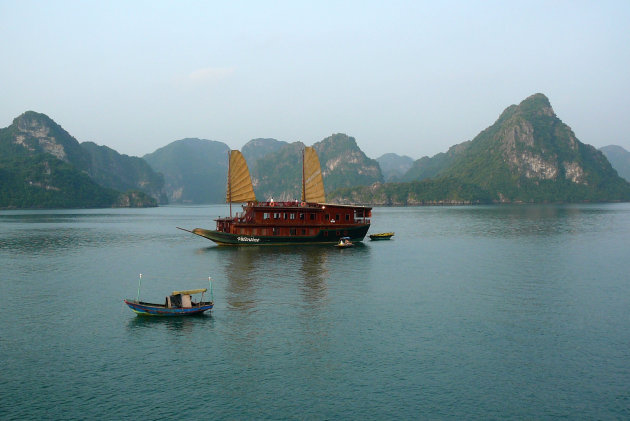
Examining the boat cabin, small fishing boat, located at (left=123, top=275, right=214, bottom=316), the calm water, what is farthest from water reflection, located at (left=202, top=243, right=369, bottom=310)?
the boat cabin

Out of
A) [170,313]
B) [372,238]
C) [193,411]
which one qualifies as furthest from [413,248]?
[193,411]

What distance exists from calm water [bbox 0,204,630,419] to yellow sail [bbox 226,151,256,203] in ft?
75.2

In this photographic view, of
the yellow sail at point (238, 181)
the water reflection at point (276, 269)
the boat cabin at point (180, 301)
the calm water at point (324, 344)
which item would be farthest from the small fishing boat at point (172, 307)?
the yellow sail at point (238, 181)

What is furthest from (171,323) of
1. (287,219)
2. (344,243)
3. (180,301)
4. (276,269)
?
(344,243)

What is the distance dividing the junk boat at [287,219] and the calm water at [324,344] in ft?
59.7

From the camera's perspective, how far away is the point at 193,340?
2912 cm

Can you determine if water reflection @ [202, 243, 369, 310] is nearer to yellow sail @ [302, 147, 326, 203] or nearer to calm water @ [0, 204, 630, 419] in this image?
calm water @ [0, 204, 630, 419]

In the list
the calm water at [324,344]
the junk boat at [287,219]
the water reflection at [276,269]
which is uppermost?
the junk boat at [287,219]

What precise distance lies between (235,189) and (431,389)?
195 ft

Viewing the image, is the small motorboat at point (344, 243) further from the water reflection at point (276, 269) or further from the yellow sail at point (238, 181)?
the yellow sail at point (238, 181)

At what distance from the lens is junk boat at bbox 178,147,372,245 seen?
73938 millimetres

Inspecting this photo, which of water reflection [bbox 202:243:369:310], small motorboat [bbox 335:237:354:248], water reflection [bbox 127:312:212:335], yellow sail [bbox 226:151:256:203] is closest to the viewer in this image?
water reflection [bbox 127:312:212:335]

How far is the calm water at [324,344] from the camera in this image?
69.1 feet

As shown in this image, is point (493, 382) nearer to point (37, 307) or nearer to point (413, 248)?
point (37, 307)
